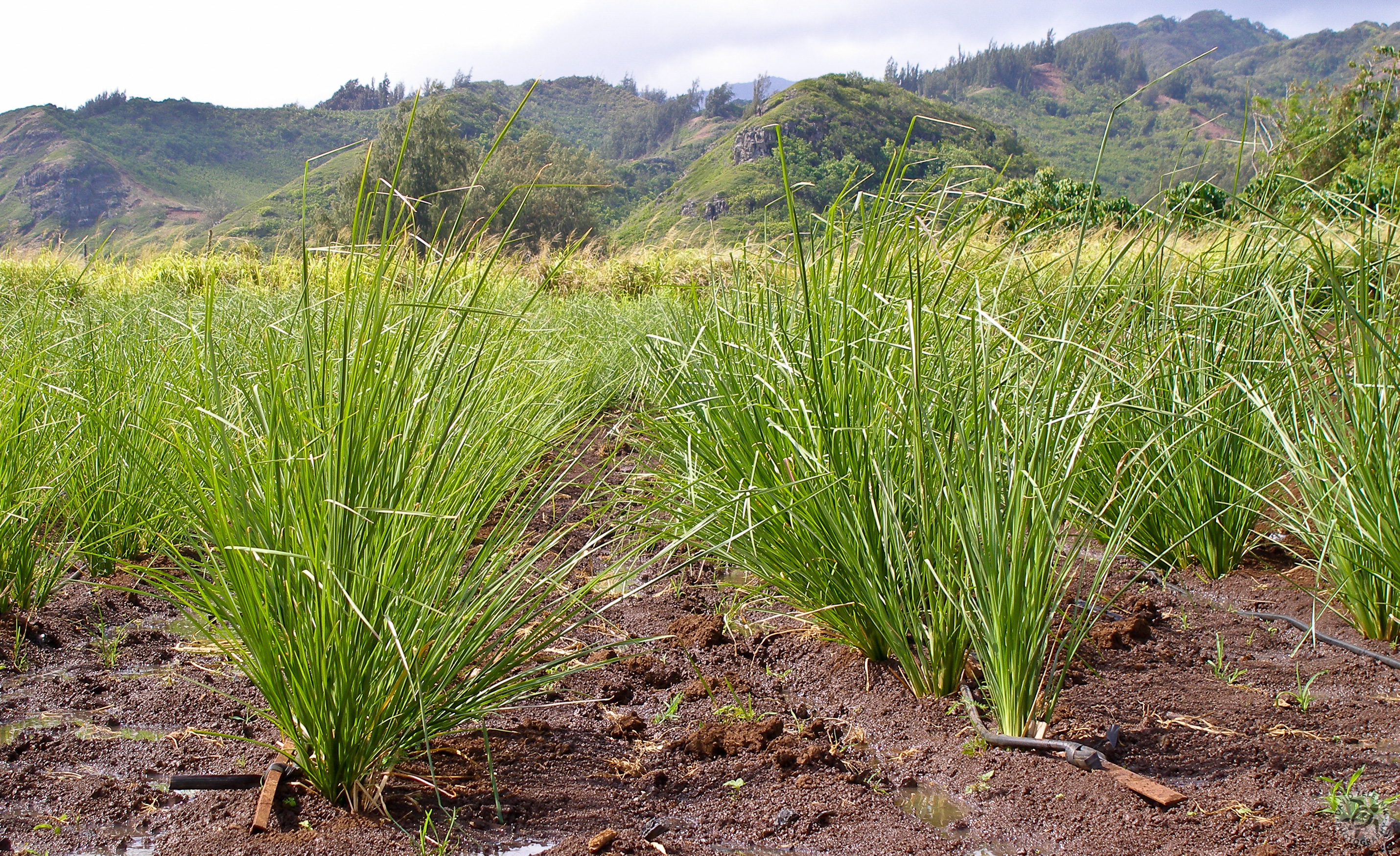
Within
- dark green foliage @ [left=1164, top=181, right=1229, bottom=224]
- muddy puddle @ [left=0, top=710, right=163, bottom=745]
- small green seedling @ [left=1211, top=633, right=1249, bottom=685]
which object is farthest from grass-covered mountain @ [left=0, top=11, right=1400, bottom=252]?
muddy puddle @ [left=0, top=710, right=163, bottom=745]

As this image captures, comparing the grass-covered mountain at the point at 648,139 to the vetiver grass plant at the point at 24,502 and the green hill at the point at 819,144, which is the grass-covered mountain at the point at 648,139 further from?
the vetiver grass plant at the point at 24,502

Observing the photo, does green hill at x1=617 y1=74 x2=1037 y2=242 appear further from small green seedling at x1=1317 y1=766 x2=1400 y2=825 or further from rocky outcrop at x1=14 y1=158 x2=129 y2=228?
rocky outcrop at x1=14 y1=158 x2=129 y2=228

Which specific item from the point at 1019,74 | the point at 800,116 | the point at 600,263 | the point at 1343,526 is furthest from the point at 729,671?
the point at 1019,74

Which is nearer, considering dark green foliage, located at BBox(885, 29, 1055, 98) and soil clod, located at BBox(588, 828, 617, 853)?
soil clod, located at BBox(588, 828, 617, 853)

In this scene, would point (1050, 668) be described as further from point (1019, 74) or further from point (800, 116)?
point (1019, 74)

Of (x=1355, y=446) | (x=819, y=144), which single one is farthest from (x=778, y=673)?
(x=819, y=144)

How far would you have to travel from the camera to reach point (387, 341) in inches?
59.7

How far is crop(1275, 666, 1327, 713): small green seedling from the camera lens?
1613 mm

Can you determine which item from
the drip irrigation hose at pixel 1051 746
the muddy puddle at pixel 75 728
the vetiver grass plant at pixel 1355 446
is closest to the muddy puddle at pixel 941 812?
the drip irrigation hose at pixel 1051 746

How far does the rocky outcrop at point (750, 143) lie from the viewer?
2029 inches

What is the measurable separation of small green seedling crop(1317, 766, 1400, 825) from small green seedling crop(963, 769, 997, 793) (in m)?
0.47

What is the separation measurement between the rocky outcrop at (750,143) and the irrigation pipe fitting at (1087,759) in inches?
2024

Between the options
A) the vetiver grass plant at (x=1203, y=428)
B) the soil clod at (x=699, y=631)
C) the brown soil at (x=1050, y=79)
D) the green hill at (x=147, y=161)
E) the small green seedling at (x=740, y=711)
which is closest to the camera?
the small green seedling at (x=740, y=711)

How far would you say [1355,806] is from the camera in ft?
3.84
